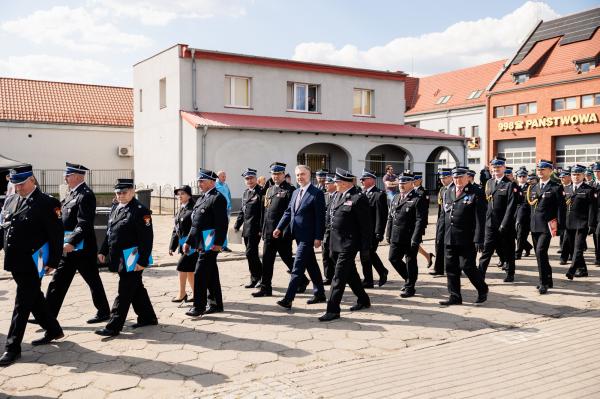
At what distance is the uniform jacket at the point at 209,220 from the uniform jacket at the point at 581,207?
6832 millimetres

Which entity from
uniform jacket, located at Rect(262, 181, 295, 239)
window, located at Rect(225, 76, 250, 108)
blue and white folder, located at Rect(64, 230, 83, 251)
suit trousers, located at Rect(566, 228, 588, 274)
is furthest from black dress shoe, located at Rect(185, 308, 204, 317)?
window, located at Rect(225, 76, 250, 108)

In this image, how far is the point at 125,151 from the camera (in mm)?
33031

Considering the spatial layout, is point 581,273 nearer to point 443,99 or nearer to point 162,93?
point 162,93

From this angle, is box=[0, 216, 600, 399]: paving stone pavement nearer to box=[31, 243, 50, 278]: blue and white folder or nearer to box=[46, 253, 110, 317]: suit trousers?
box=[46, 253, 110, 317]: suit trousers

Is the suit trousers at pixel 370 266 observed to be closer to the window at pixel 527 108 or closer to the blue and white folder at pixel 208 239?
the blue and white folder at pixel 208 239

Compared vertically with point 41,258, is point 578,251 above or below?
below

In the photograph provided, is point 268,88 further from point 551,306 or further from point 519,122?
point 519,122

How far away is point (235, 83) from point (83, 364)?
2082 cm

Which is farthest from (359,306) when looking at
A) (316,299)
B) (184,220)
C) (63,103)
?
(63,103)

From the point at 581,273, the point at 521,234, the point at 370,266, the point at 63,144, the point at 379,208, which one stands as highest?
the point at 63,144

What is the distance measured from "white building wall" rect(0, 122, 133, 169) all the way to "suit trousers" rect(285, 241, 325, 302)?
27.4m

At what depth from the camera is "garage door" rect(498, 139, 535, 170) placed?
4012 centimetres

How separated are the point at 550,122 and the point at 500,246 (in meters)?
32.2

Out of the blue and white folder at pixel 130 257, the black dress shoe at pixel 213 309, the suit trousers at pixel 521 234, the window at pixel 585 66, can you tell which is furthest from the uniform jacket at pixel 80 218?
the window at pixel 585 66
